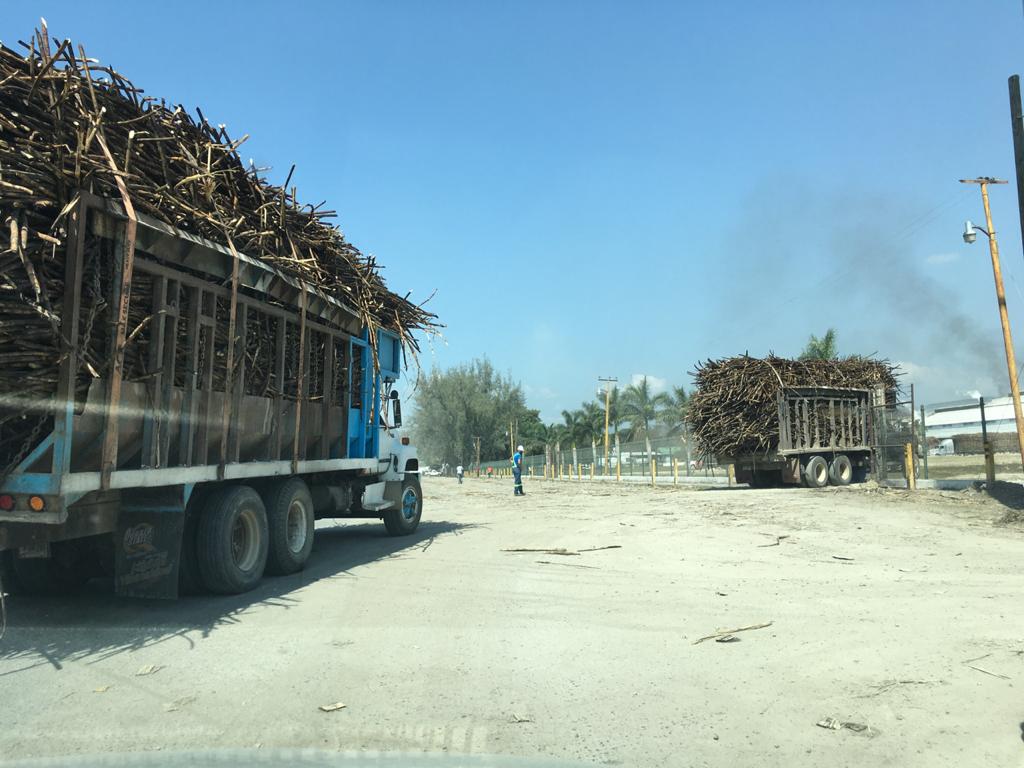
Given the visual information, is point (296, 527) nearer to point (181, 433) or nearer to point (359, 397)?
point (181, 433)

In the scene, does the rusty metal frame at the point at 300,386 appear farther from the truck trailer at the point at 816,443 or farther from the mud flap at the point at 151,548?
the truck trailer at the point at 816,443

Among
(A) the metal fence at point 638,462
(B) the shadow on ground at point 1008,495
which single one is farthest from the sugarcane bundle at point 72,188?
(A) the metal fence at point 638,462

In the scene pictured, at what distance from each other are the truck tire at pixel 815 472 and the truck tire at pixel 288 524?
17.0 meters

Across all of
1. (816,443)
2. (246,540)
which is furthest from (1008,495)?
(246,540)

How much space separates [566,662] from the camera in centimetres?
541

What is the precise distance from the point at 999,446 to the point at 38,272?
26.9 m

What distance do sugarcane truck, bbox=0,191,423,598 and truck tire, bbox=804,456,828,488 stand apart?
15936 mm

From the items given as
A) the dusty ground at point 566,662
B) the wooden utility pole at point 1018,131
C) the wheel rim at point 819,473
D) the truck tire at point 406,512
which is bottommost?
the dusty ground at point 566,662

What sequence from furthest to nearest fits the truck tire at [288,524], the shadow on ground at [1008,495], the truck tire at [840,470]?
the truck tire at [840,470] < the shadow on ground at [1008,495] < the truck tire at [288,524]

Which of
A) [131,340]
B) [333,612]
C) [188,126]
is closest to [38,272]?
[131,340]

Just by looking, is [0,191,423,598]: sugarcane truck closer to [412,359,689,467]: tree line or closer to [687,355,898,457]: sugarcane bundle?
[687,355,898,457]: sugarcane bundle

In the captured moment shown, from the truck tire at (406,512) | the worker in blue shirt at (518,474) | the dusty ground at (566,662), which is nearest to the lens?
the dusty ground at (566,662)

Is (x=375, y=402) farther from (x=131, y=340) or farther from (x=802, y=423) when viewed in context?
(x=802, y=423)

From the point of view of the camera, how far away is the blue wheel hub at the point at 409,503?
13.1 meters
